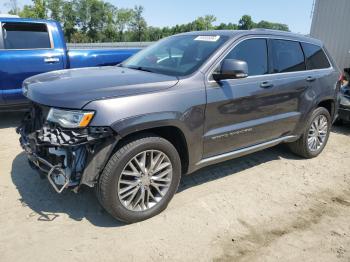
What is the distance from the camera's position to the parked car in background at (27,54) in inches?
229

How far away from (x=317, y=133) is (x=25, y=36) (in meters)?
5.12

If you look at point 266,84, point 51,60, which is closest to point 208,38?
point 266,84

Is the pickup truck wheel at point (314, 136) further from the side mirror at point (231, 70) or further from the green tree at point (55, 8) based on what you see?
the green tree at point (55, 8)

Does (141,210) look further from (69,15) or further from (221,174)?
(69,15)

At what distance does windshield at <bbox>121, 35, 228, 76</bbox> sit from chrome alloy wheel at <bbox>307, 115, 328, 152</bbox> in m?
2.22

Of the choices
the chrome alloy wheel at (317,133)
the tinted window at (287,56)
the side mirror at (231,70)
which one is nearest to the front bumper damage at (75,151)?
the side mirror at (231,70)

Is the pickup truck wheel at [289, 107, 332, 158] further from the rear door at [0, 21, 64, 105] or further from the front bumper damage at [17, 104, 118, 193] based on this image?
the rear door at [0, 21, 64, 105]

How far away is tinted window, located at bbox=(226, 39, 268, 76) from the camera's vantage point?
158 inches

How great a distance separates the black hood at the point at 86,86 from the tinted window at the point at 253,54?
0.95 m

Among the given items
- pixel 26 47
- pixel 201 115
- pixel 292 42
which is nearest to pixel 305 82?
pixel 292 42

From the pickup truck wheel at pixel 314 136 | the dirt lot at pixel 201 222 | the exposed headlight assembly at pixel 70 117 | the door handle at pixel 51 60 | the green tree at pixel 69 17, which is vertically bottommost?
the dirt lot at pixel 201 222

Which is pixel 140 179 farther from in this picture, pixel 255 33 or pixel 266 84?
pixel 255 33

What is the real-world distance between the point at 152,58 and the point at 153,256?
7.77 feet

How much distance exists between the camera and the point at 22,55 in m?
5.89
